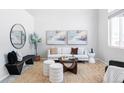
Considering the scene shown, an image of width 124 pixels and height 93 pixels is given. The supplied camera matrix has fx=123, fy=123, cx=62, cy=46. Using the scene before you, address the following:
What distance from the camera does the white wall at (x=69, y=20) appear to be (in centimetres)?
A: 708

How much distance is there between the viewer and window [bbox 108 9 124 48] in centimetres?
462

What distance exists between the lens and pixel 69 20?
23.4 feet

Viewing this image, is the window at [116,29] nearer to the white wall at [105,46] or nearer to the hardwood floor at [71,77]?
the white wall at [105,46]

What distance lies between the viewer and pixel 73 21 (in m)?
7.11

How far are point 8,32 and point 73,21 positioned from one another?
155 inches

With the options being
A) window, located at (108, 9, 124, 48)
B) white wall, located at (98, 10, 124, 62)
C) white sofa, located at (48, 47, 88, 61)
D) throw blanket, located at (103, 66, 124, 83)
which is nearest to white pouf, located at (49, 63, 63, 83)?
throw blanket, located at (103, 66, 124, 83)

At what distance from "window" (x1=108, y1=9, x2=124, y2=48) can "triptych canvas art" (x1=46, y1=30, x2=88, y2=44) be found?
176 centimetres

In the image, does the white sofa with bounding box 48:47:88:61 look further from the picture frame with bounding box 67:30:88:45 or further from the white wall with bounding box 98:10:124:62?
the white wall with bounding box 98:10:124:62

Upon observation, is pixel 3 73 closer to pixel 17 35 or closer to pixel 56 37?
pixel 17 35

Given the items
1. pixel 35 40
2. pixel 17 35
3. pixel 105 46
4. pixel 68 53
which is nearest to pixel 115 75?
pixel 105 46
